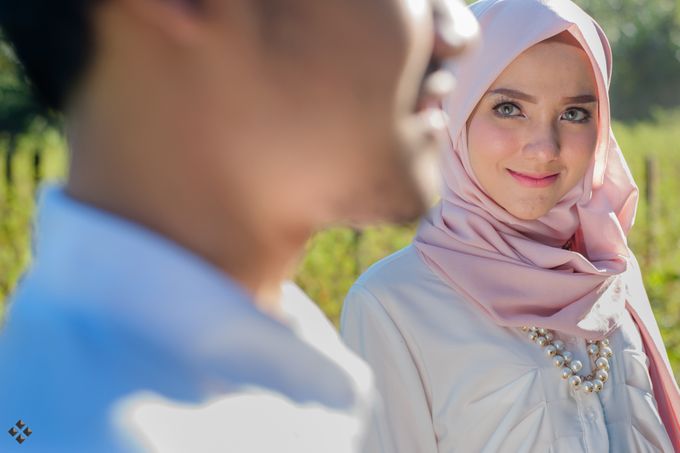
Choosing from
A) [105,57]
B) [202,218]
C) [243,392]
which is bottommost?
[243,392]

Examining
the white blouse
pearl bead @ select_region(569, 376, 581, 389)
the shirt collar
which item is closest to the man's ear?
the shirt collar

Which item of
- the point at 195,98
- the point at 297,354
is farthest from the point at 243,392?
the point at 195,98

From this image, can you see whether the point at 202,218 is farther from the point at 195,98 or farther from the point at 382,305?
the point at 382,305

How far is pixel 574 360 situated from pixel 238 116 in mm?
1830

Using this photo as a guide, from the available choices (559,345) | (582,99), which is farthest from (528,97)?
(559,345)

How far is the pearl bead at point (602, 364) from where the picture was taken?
2414 mm

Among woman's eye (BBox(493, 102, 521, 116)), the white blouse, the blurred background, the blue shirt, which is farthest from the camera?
the blurred background

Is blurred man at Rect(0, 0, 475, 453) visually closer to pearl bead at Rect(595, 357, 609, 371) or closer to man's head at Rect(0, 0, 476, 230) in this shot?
man's head at Rect(0, 0, 476, 230)

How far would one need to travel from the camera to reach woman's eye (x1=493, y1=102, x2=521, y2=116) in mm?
2436

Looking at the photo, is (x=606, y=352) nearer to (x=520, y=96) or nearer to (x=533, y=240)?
(x=533, y=240)

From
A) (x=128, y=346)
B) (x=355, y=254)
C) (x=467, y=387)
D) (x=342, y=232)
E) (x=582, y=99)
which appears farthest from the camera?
(x=342, y=232)

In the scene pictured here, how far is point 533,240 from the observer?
2.57m

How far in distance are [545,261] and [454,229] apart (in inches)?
8.7

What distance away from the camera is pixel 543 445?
232 cm
